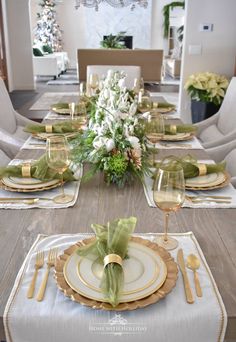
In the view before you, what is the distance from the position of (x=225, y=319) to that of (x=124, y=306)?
22cm

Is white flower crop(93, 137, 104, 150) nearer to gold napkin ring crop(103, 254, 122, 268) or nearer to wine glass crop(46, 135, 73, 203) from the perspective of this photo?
wine glass crop(46, 135, 73, 203)

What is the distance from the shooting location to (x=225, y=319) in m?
0.82

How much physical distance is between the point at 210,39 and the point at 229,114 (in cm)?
260

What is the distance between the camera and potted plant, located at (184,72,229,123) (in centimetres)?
440

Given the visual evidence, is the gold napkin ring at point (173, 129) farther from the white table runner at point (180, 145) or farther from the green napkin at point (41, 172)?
the green napkin at point (41, 172)

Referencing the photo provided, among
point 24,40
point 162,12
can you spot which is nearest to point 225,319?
point 24,40

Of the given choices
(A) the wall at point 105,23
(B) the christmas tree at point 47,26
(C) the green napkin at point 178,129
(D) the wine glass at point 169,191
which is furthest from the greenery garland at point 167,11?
(D) the wine glass at point 169,191

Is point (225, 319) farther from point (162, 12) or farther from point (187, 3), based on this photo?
point (162, 12)

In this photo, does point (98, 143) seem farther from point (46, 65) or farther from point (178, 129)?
point (46, 65)

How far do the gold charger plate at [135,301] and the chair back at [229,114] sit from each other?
2104 mm

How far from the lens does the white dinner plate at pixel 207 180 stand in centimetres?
150

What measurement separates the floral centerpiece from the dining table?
79 millimetres

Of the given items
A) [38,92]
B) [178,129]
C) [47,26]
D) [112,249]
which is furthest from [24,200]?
[47,26]

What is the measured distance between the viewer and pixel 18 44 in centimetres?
834
